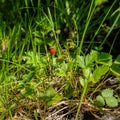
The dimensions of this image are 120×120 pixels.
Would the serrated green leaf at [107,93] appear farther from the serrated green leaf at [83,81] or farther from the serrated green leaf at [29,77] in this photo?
the serrated green leaf at [29,77]

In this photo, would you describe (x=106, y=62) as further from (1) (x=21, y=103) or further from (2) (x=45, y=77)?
(1) (x=21, y=103)

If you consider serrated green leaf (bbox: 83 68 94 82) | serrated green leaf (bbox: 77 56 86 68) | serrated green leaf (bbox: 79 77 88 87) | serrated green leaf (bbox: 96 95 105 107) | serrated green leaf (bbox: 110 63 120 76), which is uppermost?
serrated green leaf (bbox: 77 56 86 68)

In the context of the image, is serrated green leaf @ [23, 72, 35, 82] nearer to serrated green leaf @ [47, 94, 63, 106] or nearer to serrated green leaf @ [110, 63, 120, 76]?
serrated green leaf @ [47, 94, 63, 106]

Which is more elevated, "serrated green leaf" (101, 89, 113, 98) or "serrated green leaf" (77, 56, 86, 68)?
"serrated green leaf" (77, 56, 86, 68)

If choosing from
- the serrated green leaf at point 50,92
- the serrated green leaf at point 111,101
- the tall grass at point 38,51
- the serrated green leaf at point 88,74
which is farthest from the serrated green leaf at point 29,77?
the serrated green leaf at point 111,101

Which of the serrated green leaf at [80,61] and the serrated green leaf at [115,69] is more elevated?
the serrated green leaf at [80,61]

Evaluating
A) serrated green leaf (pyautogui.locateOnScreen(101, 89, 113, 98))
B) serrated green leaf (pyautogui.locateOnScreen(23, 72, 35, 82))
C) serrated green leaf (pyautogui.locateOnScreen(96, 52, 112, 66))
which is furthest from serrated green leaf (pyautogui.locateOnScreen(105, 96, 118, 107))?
serrated green leaf (pyautogui.locateOnScreen(23, 72, 35, 82))

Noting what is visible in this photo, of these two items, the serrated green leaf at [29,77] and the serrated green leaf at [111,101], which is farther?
the serrated green leaf at [29,77]

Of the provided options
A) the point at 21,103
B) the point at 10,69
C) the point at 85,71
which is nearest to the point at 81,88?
the point at 85,71

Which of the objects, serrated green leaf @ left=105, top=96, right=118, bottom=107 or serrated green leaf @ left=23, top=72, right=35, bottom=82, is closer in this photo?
serrated green leaf @ left=105, top=96, right=118, bottom=107

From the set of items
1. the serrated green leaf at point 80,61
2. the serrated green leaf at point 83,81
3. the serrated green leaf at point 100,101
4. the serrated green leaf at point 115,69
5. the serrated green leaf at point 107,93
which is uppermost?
the serrated green leaf at point 80,61

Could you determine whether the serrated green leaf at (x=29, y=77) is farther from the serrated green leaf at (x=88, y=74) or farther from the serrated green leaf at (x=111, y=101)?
the serrated green leaf at (x=111, y=101)
